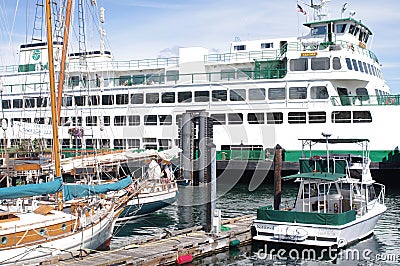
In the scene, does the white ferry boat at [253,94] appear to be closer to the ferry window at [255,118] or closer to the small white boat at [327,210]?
the ferry window at [255,118]

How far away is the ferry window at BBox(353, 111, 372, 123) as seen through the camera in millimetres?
36406

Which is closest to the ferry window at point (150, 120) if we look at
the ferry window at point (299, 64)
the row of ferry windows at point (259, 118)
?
the row of ferry windows at point (259, 118)

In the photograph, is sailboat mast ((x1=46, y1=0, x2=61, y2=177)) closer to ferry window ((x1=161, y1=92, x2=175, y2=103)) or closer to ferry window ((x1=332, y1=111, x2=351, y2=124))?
ferry window ((x1=332, y1=111, x2=351, y2=124))

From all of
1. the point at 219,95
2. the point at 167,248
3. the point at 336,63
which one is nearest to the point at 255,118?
the point at 219,95

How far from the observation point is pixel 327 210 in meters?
21.7

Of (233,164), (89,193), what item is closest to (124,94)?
(233,164)

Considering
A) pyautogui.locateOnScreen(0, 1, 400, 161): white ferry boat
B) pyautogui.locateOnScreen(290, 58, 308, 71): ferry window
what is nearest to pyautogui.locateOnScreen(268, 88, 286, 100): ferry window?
pyautogui.locateOnScreen(0, 1, 400, 161): white ferry boat

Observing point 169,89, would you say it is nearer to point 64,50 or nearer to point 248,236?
point 64,50

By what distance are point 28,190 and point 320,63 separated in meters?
26.8

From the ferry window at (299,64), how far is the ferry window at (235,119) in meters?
5.17

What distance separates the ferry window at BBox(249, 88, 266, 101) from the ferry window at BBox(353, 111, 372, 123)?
6870mm

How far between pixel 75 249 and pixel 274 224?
731cm

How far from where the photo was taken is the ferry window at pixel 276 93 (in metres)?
39.5

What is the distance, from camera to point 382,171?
1396 inches
